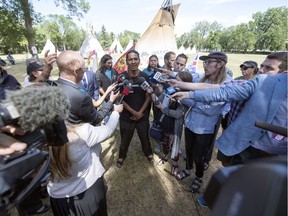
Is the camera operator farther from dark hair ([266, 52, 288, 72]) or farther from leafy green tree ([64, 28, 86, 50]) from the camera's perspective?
leafy green tree ([64, 28, 86, 50])

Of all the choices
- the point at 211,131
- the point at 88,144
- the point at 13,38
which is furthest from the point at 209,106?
the point at 13,38

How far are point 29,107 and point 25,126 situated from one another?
10 centimetres

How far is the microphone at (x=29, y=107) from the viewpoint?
69 centimetres

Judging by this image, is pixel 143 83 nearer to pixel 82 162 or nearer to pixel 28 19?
pixel 82 162

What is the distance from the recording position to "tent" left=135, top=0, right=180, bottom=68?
6463 millimetres

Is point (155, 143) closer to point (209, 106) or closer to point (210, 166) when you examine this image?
point (210, 166)

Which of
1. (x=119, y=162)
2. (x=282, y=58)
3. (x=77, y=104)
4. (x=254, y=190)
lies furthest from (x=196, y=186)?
(x=254, y=190)

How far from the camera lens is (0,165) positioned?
71 centimetres

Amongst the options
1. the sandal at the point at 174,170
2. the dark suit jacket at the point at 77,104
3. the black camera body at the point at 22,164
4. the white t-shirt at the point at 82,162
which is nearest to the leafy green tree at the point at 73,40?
the sandal at the point at 174,170

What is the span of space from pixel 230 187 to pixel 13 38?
14.7 meters

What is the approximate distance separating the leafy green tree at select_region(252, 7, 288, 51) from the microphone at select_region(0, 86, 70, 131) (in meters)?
71.3

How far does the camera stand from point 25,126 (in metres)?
0.73

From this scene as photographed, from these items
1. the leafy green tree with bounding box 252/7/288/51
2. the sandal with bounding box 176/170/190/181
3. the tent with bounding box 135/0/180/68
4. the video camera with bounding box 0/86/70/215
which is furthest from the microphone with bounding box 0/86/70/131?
the leafy green tree with bounding box 252/7/288/51

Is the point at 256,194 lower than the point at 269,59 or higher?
lower
